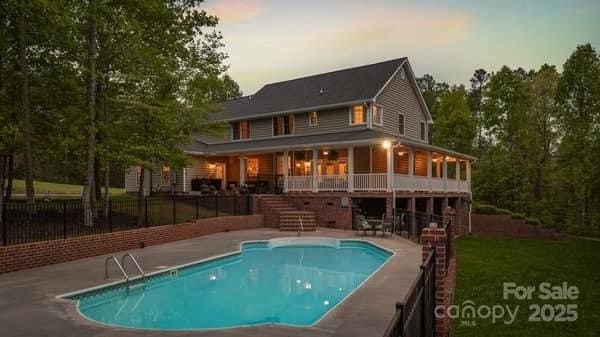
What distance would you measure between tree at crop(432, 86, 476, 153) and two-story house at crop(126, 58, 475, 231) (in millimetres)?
14103

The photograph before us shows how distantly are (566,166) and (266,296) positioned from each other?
105 feet

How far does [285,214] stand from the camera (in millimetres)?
21062

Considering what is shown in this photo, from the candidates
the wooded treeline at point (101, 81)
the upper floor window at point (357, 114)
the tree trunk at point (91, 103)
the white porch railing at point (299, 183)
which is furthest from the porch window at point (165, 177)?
the upper floor window at point (357, 114)

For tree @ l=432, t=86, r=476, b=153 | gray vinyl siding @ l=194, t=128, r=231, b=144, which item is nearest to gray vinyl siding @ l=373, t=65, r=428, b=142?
gray vinyl siding @ l=194, t=128, r=231, b=144

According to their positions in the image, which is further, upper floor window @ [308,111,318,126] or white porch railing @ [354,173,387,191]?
upper floor window @ [308,111,318,126]

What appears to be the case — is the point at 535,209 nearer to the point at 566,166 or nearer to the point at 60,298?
the point at 566,166

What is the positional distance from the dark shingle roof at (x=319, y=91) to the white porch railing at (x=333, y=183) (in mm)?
5486

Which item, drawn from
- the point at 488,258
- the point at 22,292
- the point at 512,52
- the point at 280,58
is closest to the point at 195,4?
the point at 22,292

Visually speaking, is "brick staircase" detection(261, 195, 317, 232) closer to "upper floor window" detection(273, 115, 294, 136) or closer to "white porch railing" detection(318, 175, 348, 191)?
"white porch railing" detection(318, 175, 348, 191)

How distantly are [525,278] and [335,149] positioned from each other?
610 inches

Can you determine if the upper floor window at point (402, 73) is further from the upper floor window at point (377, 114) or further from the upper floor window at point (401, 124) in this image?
the upper floor window at point (377, 114)

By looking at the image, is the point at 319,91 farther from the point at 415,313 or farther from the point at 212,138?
the point at 415,313

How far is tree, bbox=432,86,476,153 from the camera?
43719 millimetres

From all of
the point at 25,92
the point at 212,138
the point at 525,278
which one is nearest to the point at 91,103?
the point at 25,92
